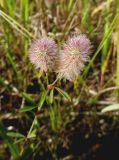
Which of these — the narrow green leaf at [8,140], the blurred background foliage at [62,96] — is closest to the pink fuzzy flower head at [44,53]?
the narrow green leaf at [8,140]

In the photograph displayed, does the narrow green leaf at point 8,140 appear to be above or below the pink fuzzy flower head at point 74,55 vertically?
below

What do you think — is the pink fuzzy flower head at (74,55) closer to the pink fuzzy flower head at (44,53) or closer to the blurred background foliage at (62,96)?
the pink fuzzy flower head at (44,53)

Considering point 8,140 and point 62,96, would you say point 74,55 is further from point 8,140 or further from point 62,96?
point 62,96

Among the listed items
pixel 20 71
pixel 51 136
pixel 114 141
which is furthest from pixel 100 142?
pixel 20 71

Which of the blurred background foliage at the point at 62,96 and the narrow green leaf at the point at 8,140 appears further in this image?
the blurred background foliage at the point at 62,96

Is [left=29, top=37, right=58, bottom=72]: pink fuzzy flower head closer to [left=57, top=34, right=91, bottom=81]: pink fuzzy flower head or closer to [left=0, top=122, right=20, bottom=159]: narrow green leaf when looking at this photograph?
[left=57, top=34, right=91, bottom=81]: pink fuzzy flower head

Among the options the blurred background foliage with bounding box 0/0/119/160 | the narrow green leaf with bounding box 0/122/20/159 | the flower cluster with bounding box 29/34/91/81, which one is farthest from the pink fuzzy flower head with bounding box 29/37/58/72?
the blurred background foliage with bounding box 0/0/119/160

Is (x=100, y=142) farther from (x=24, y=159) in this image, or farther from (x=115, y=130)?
(x=24, y=159)
